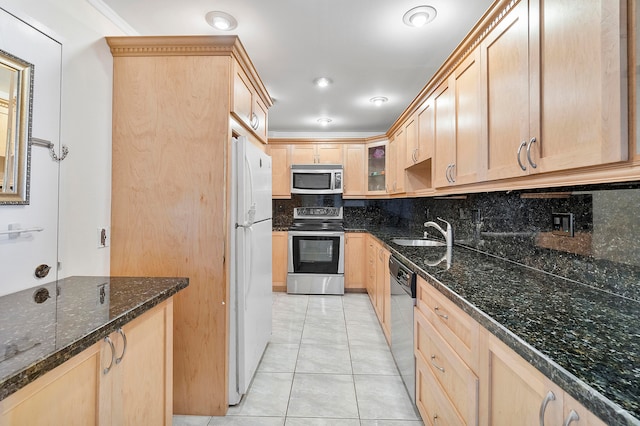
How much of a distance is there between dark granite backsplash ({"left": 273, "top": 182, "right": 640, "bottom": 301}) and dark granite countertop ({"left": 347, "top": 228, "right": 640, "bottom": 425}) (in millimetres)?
70

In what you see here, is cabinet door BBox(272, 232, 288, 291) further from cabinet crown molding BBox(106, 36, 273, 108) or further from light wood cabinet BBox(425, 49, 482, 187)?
cabinet crown molding BBox(106, 36, 273, 108)

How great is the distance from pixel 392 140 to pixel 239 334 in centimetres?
296

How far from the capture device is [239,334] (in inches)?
68.7

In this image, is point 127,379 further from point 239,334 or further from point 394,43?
point 394,43

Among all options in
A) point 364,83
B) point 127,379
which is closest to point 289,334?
point 127,379

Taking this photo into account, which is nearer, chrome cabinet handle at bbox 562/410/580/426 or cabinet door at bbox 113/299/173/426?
chrome cabinet handle at bbox 562/410/580/426

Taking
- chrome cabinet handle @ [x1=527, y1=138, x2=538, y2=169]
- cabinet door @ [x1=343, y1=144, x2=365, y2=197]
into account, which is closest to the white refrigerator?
chrome cabinet handle @ [x1=527, y1=138, x2=538, y2=169]

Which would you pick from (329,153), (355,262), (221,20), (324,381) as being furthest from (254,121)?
(355,262)

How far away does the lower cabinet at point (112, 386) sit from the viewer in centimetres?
68

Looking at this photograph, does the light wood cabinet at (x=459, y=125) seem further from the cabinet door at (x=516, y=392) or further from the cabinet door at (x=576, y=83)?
the cabinet door at (x=516, y=392)

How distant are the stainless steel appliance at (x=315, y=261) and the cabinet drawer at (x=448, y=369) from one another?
7.61 ft

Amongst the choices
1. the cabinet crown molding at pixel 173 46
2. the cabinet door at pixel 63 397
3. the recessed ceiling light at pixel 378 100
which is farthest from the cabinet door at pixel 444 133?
the cabinet door at pixel 63 397

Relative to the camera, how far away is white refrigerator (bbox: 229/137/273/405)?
1698 millimetres

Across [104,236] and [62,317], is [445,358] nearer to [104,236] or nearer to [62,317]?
[62,317]
